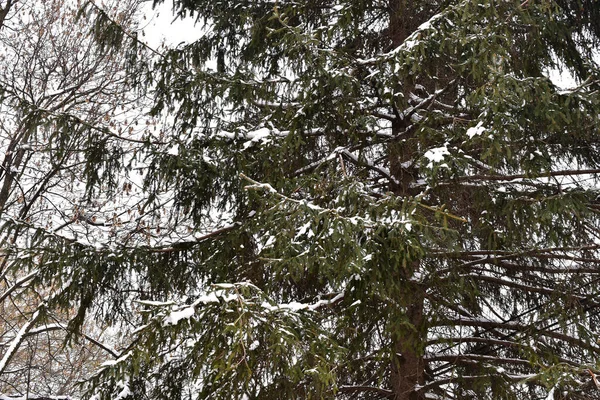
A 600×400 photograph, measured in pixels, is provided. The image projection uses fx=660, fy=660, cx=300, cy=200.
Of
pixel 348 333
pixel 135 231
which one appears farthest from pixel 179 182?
pixel 348 333

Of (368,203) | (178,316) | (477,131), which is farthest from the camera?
(368,203)

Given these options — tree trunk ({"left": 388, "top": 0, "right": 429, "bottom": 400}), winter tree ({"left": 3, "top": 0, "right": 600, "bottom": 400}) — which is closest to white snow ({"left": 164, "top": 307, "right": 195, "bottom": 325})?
winter tree ({"left": 3, "top": 0, "right": 600, "bottom": 400})

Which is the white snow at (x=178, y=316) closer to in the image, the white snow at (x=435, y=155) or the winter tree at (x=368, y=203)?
the winter tree at (x=368, y=203)

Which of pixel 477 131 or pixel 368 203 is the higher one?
pixel 477 131

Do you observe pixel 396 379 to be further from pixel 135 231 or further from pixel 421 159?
pixel 135 231

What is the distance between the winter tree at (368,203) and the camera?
4570 millimetres

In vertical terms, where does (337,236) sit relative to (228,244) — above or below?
below

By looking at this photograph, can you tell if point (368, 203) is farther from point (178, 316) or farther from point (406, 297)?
point (178, 316)

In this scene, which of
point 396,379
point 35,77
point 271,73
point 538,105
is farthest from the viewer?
point 35,77

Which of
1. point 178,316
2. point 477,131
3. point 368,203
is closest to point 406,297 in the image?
point 368,203

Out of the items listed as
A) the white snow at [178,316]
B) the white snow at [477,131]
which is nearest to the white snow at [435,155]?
the white snow at [477,131]

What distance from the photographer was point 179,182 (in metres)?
6.08

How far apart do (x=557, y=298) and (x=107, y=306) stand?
4.00 meters

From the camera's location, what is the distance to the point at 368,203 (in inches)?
197
